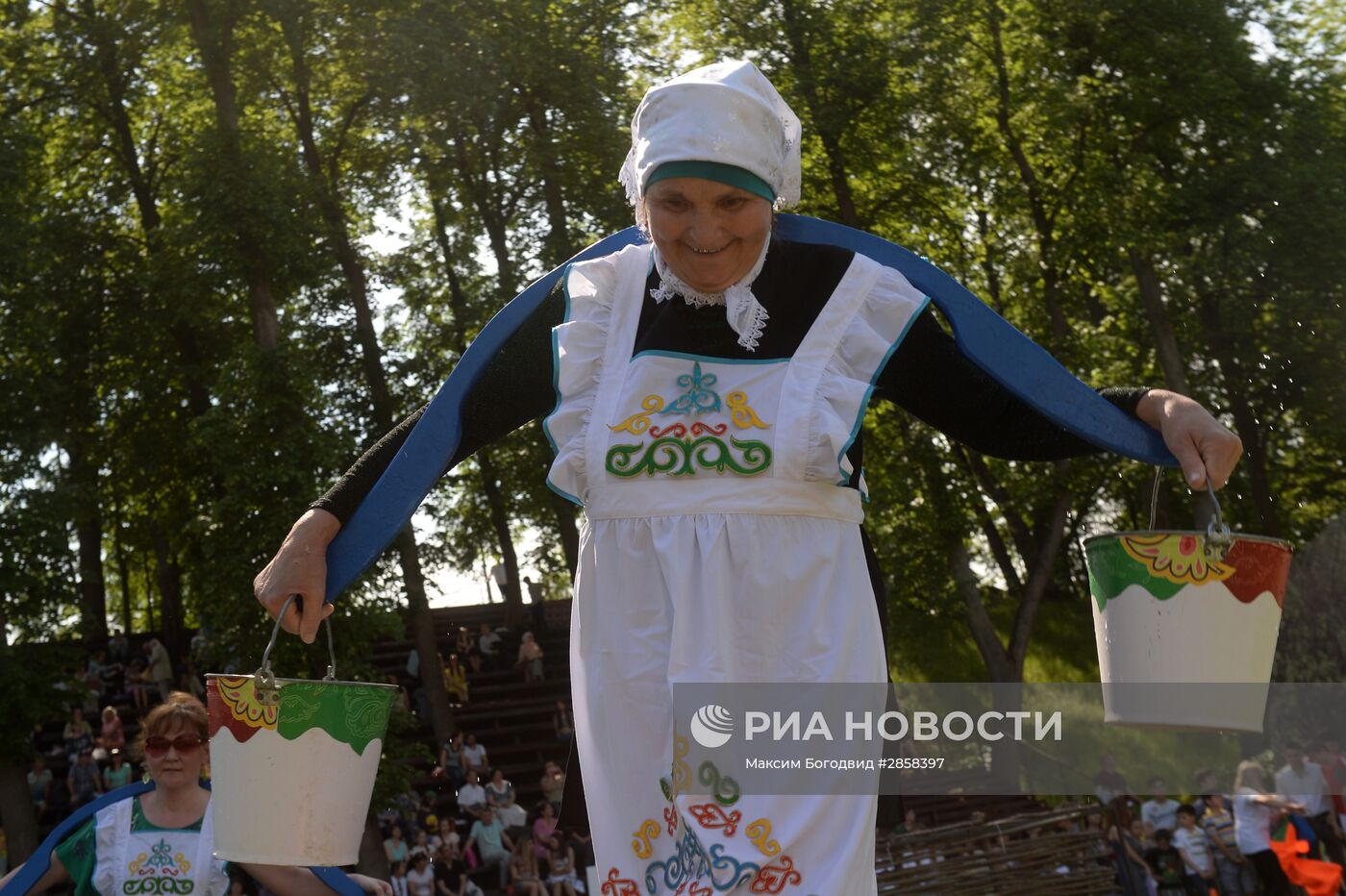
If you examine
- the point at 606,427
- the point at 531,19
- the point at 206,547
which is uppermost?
the point at 531,19

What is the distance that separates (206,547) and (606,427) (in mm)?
17360

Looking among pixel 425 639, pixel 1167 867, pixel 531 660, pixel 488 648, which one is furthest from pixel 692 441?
pixel 488 648

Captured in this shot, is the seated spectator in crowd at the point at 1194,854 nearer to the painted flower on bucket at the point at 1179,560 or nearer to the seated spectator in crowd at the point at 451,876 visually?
the seated spectator in crowd at the point at 451,876

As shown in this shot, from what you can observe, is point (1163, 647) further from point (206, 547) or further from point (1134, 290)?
point (1134, 290)

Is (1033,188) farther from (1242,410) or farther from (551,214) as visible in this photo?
(551,214)

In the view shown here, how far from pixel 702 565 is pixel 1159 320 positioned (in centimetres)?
2092

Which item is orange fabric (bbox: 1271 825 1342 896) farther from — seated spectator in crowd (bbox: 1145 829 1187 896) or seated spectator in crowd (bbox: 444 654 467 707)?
seated spectator in crowd (bbox: 444 654 467 707)

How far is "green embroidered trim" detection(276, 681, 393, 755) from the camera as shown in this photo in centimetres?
284

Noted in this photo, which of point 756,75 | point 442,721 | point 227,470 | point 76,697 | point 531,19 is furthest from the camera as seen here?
point 442,721

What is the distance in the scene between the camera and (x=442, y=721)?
79.0 feet

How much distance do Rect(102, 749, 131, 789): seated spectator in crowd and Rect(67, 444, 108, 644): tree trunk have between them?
2288mm

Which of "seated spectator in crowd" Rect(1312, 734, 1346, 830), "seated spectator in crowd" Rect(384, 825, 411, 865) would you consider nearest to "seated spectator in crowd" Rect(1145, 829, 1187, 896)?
"seated spectator in crowd" Rect(1312, 734, 1346, 830)

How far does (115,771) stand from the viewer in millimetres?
19969

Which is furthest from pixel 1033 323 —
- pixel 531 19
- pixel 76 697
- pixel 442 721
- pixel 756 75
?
pixel 756 75
